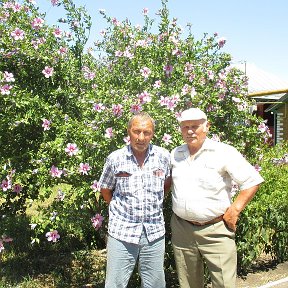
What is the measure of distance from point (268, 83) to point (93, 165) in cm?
2810

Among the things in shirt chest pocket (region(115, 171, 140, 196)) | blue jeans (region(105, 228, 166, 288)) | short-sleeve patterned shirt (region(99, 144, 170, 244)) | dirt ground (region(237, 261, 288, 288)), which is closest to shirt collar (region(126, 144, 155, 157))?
short-sleeve patterned shirt (region(99, 144, 170, 244))

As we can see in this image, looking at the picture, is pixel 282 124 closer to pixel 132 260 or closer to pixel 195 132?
pixel 195 132

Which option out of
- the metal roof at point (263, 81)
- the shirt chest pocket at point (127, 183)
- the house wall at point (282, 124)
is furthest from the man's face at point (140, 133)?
the metal roof at point (263, 81)

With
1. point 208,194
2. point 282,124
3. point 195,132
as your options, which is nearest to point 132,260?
point 208,194

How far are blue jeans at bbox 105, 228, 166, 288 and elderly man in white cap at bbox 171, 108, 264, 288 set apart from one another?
0.26 m

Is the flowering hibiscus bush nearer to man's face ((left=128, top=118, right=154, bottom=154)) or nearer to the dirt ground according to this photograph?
man's face ((left=128, top=118, right=154, bottom=154))

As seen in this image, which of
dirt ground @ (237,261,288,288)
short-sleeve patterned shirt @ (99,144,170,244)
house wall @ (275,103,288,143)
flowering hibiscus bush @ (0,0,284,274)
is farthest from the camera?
house wall @ (275,103,288,143)

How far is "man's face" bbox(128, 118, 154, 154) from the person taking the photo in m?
3.08

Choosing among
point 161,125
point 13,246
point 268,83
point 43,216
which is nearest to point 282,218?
point 161,125

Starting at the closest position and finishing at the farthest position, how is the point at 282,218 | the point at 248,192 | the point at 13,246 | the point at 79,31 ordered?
the point at 248,192
the point at 282,218
the point at 79,31
the point at 13,246

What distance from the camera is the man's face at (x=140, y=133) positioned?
3.08 m

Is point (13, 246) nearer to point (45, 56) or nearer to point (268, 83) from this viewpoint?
point (45, 56)

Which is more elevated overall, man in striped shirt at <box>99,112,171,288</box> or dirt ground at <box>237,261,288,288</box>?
man in striped shirt at <box>99,112,171,288</box>

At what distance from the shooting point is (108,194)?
10.8 feet
